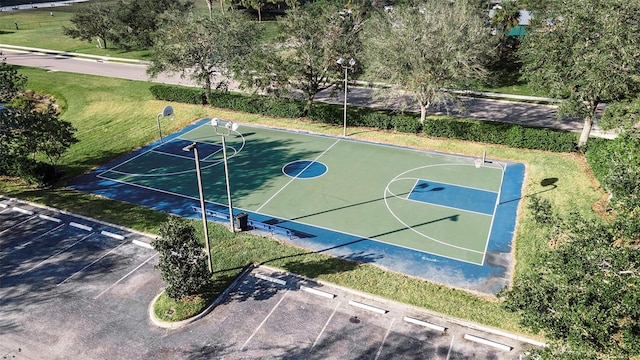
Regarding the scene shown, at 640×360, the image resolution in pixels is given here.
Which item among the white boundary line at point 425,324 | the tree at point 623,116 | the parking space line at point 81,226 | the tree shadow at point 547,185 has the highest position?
the tree at point 623,116

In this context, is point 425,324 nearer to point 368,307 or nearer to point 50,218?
point 368,307

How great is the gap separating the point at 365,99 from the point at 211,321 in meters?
35.1

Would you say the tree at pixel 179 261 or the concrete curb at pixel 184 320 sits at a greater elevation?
the tree at pixel 179 261

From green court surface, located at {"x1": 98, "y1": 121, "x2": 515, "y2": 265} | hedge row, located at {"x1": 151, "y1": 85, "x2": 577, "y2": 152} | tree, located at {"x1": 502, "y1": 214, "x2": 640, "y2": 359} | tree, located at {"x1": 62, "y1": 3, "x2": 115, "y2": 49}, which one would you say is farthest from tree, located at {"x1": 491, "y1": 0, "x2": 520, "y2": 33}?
tree, located at {"x1": 62, "y1": 3, "x2": 115, "y2": 49}

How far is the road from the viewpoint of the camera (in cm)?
4320

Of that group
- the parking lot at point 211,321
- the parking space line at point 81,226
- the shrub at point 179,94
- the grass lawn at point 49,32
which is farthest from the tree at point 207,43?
the parking lot at point 211,321

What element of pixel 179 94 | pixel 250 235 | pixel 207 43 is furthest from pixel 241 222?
pixel 179 94

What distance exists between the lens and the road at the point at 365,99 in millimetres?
43197

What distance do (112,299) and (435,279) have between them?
51.9ft

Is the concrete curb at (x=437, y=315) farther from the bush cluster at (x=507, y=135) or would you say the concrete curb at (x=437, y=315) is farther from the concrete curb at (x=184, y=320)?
the bush cluster at (x=507, y=135)

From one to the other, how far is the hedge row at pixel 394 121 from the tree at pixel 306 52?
2.51 m

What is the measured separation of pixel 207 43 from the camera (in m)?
43.5

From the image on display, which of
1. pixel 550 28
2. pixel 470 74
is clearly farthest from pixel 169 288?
pixel 550 28

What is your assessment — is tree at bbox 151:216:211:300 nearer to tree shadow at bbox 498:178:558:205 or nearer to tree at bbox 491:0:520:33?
tree shadow at bbox 498:178:558:205
